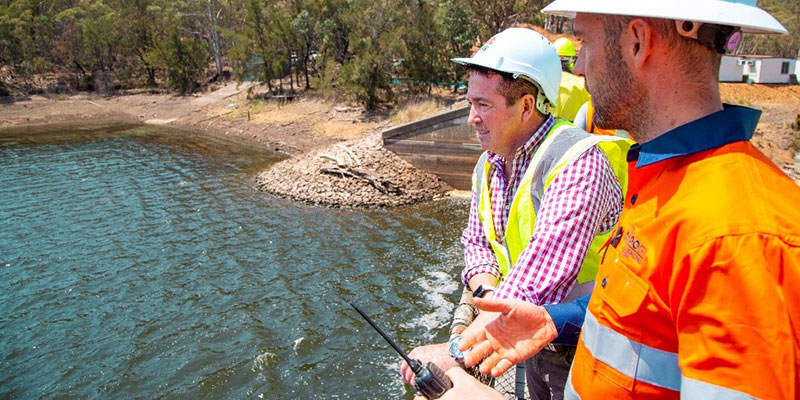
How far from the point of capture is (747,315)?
1014mm

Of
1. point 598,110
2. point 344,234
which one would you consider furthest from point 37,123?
point 598,110

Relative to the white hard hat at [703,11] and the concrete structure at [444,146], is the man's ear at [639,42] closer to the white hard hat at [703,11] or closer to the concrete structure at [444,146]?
the white hard hat at [703,11]

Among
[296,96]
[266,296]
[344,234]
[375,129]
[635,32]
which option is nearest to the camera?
[635,32]

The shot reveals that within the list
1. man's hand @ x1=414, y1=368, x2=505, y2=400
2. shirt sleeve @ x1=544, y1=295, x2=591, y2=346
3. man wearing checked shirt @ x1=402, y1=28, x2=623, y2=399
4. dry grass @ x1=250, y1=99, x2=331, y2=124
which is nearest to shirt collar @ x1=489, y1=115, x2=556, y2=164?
man wearing checked shirt @ x1=402, y1=28, x2=623, y2=399

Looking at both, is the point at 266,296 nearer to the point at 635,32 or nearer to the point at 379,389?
the point at 379,389

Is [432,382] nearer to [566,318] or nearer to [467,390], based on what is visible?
[467,390]

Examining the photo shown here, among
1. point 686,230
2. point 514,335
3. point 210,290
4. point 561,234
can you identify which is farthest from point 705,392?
point 210,290

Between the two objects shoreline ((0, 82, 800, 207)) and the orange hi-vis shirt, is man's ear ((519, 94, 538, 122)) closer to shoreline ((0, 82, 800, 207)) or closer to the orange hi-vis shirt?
the orange hi-vis shirt

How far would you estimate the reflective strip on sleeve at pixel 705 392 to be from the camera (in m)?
1.04

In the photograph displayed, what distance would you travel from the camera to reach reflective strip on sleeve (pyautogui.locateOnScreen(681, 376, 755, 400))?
1.04 meters

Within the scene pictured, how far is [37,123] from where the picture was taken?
38312 millimetres

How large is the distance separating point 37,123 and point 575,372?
45.5 m

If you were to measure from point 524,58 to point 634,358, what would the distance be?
5.16 ft

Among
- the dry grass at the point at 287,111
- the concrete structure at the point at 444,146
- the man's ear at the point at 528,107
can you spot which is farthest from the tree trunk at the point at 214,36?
the man's ear at the point at 528,107
